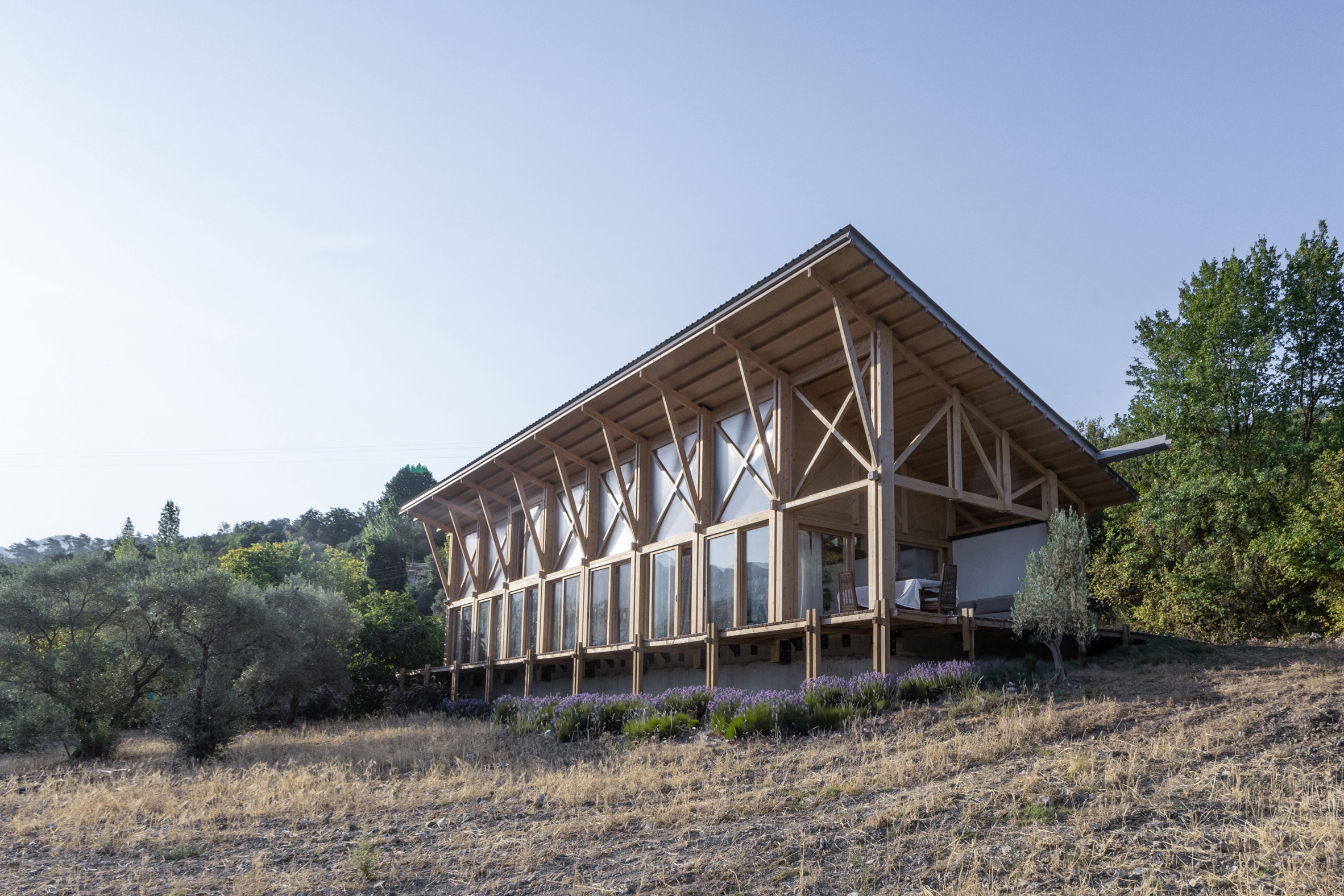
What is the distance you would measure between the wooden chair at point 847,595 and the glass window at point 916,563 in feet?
11.5

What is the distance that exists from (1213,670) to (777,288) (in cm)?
897

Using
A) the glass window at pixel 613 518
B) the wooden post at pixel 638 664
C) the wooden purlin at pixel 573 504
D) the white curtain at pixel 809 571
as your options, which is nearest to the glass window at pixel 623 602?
the glass window at pixel 613 518

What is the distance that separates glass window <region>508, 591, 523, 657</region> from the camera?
2834 cm

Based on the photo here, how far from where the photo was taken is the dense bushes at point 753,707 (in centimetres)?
1437

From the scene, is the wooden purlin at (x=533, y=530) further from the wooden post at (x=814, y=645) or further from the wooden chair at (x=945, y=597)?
the wooden chair at (x=945, y=597)

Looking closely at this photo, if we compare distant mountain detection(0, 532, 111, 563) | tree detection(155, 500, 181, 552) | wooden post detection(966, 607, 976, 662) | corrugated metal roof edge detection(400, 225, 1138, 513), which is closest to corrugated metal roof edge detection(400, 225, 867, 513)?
corrugated metal roof edge detection(400, 225, 1138, 513)

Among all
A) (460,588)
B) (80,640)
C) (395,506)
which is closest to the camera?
(80,640)

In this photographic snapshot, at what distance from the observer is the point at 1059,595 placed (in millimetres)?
14773

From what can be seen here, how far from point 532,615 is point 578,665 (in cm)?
462

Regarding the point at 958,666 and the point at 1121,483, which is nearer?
the point at 958,666

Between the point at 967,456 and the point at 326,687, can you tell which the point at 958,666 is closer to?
the point at 967,456

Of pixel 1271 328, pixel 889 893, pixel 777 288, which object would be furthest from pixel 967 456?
pixel 889 893

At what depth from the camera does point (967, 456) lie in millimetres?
21219

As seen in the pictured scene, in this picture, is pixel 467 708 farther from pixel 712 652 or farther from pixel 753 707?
pixel 753 707
